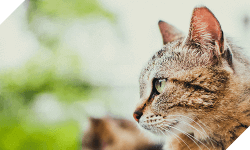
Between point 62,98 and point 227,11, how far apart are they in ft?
2.62

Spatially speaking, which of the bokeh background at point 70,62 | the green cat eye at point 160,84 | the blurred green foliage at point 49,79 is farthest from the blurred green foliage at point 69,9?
the green cat eye at point 160,84

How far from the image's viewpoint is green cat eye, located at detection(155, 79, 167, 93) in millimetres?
617

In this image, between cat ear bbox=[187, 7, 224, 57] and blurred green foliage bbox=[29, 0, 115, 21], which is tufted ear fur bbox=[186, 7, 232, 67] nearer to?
cat ear bbox=[187, 7, 224, 57]

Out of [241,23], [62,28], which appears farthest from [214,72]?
[62,28]

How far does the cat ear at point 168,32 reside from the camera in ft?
2.58

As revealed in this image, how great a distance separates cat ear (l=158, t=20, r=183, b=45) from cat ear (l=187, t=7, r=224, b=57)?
0.22m

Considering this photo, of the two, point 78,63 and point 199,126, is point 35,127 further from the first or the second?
point 199,126

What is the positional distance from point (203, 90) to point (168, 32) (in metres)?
0.35

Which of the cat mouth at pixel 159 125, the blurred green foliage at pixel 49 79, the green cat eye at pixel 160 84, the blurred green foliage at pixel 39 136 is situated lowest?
the blurred green foliage at pixel 39 136

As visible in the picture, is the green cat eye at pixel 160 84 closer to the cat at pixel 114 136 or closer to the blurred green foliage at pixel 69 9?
the cat at pixel 114 136

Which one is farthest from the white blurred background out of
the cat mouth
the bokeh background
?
the cat mouth

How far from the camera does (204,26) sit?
552 mm

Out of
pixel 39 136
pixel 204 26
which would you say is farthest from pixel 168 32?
pixel 39 136

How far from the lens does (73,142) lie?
82cm
